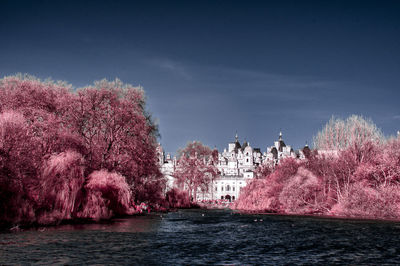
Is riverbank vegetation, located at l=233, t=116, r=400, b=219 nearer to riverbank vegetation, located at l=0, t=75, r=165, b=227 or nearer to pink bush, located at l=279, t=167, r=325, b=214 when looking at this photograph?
pink bush, located at l=279, t=167, r=325, b=214

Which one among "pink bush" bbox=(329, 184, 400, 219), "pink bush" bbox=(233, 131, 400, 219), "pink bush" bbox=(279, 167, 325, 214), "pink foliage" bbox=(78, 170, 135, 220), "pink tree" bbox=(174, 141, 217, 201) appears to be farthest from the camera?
"pink tree" bbox=(174, 141, 217, 201)

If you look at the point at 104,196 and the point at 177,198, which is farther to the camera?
the point at 177,198

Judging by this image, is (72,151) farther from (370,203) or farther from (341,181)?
(341,181)

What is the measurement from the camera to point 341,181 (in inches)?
2371

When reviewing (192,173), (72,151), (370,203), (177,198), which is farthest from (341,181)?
(192,173)

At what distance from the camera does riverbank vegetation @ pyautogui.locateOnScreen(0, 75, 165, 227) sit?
28875 mm

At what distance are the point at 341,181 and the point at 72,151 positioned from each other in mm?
43453

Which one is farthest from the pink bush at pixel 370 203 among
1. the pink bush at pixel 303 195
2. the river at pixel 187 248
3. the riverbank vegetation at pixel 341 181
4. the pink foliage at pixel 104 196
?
the pink foliage at pixel 104 196

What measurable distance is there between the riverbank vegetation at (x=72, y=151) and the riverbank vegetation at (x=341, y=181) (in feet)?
71.3

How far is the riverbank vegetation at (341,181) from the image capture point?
166 ft

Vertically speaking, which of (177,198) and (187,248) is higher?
(177,198)

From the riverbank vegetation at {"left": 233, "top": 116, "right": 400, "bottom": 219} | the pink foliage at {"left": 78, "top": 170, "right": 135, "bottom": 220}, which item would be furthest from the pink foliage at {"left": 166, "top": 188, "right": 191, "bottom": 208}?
the pink foliage at {"left": 78, "top": 170, "right": 135, "bottom": 220}

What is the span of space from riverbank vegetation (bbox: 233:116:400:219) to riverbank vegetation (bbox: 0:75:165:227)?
21.7 m

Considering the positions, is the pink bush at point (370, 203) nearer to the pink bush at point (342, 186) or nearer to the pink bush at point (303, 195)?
the pink bush at point (342, 186)
